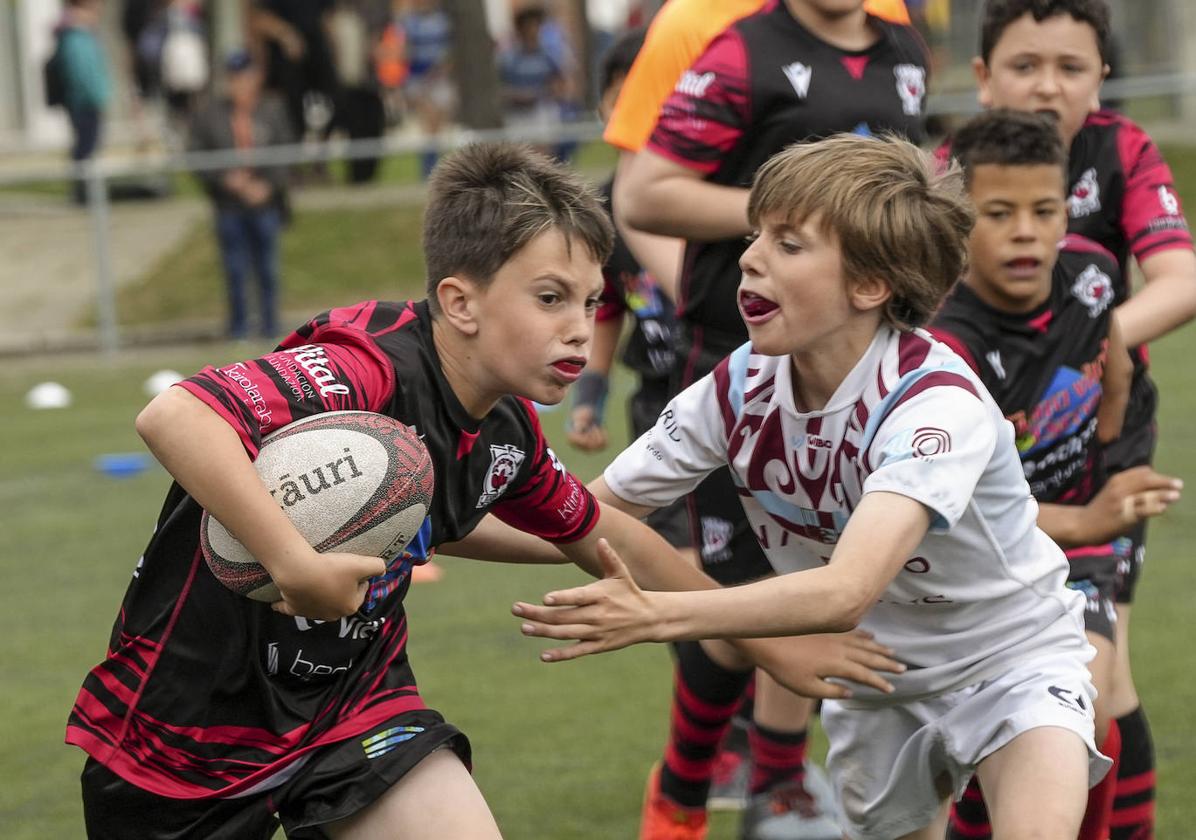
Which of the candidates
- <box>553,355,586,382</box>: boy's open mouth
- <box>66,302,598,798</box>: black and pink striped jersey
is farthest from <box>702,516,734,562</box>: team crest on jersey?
<box>553,355,586,382</box>: boy's open mouth

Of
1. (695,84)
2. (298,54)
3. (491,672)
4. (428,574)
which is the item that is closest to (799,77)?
(695,84)

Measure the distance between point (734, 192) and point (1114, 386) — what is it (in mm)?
975

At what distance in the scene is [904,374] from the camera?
347 cm

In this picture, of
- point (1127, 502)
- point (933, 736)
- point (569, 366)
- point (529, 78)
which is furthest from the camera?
point (529, 78)

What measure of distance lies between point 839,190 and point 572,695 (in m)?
3.17

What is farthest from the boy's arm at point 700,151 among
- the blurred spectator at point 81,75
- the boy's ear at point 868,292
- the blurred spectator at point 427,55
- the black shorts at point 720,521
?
the blurred spectator at point 427,55

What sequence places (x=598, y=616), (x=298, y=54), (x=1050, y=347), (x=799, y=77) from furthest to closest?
1. (x=298, y=54)
2. (x=799, y=77)
3. (x=1050, y=347)
4. (x=598, y=616)

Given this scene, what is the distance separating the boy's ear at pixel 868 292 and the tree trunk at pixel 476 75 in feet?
54.0

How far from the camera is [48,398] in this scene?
531 inches

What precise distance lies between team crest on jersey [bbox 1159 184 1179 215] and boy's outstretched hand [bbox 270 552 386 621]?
7.83 feet

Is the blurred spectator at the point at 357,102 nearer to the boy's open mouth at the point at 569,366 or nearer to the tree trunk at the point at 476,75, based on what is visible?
the tree trunk at the point at 476,75

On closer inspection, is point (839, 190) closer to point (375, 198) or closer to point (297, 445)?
point (297, 445)

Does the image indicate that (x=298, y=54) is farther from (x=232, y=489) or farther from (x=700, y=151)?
(x=232, y=489)

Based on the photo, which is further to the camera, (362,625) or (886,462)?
(362,625)
